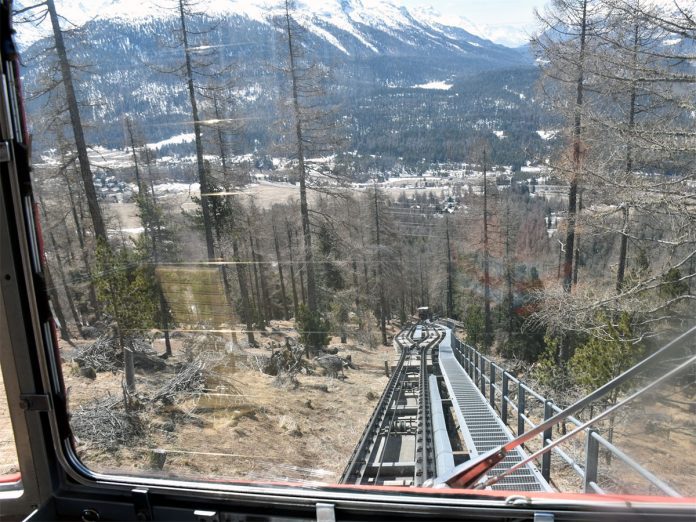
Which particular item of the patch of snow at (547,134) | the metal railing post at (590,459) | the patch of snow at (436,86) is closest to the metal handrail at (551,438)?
the metal railing post at (590,459)

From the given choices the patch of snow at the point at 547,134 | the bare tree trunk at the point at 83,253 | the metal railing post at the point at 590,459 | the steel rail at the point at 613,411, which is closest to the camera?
the steel rail at the point at 613,411

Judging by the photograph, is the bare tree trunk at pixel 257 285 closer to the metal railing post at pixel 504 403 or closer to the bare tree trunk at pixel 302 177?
the bare tree trunk at pixel 302 177

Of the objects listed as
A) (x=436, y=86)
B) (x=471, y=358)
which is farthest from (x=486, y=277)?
(x=436, y=86)

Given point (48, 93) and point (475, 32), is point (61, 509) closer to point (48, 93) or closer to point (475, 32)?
point (48, 93)

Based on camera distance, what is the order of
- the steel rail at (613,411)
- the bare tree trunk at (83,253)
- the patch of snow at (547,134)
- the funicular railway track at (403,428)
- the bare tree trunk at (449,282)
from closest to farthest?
1. the steel rail at (613,411)
2. the funicular railway track at (403,428)
3. the patch of snow at (547,134)
4. the bare tree trunk at (83,253)
5. the bare tree trunk at (449,282)

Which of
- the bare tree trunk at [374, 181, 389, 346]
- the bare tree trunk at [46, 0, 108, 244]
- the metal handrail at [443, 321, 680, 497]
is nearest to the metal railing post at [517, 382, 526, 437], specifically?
the metal handrail at [443, 321, 680, 497]

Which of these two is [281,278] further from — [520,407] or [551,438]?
[551,438]
